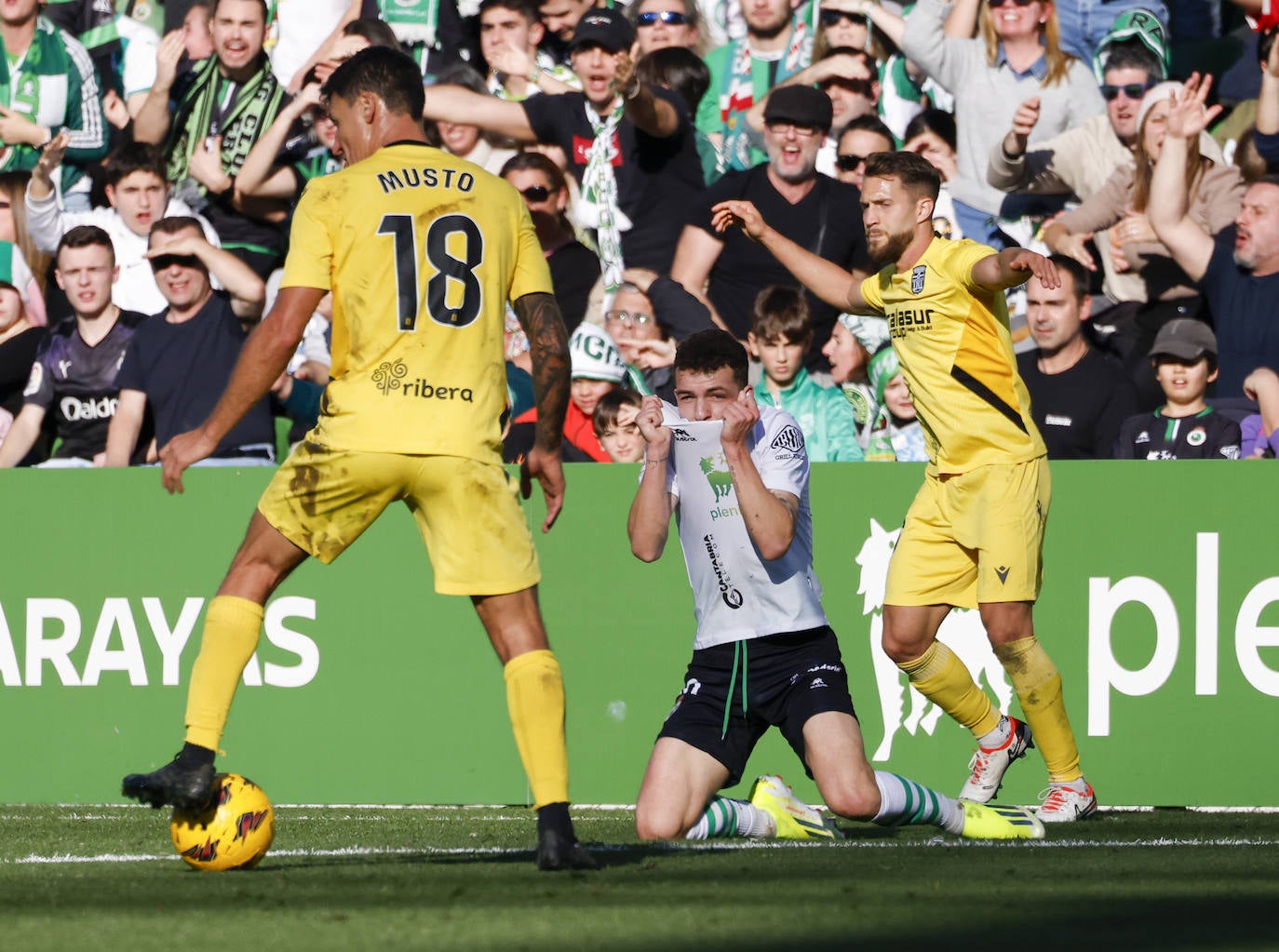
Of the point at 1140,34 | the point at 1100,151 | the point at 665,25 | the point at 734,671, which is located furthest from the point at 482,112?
the point at 734,671

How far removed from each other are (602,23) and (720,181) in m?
1.19

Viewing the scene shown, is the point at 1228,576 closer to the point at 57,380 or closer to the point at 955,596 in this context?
the point at 955,596

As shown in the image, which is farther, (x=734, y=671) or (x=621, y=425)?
(x=621, y=425)

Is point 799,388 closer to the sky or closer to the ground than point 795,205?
closer to the ground

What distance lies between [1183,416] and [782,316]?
203 centimetres

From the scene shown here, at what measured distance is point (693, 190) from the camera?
35.3 ft

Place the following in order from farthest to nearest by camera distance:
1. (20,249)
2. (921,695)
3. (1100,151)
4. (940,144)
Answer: (20,249)
(940,144)
(1100,151)
(921,695)

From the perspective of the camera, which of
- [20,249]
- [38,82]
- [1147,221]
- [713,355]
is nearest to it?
[713,355]

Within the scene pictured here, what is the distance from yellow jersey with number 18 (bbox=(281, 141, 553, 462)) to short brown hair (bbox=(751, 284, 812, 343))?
14.2 feet

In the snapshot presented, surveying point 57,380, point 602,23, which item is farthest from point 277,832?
point 602,23

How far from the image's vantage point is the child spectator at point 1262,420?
9086mm

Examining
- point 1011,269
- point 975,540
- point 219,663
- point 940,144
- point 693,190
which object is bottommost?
point 219,663

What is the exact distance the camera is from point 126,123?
12.4 meters

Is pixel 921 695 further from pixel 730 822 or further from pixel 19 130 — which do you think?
pixel 19 130
